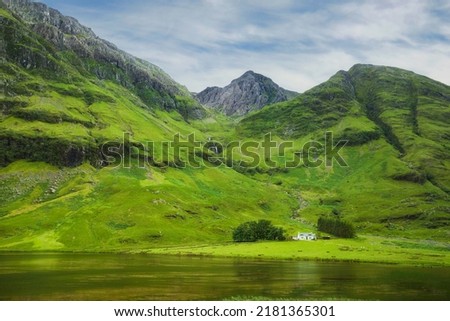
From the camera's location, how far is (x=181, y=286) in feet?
277

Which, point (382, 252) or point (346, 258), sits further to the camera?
point (382, 252)

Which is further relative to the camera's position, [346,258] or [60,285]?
[346,258]
